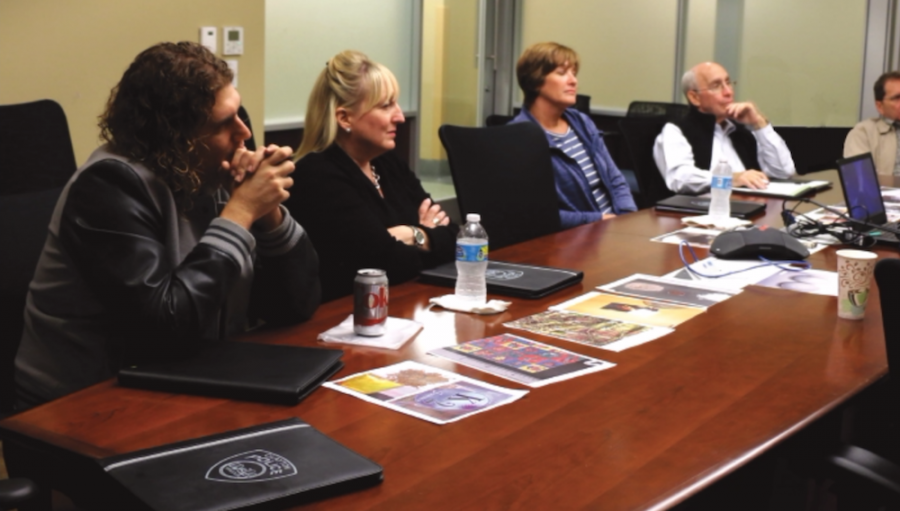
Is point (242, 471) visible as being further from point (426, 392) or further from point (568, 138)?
point (568, 138)

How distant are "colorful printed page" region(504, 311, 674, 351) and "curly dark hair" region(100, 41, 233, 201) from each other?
0.69 metres

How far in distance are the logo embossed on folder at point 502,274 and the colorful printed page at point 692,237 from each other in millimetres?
693

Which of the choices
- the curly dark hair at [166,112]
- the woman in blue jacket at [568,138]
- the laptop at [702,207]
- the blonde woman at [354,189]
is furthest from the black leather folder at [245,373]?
the woman in blue jacket at [568,138]

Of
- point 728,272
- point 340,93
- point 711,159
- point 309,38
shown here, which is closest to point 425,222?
point 340,93

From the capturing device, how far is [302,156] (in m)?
2.70

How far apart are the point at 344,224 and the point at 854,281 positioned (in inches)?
48.3

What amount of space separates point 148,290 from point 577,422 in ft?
2.49

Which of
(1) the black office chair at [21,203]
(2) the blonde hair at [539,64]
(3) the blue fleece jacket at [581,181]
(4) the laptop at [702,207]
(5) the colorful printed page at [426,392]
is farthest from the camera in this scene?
(2) the blonde hair at [539,64]

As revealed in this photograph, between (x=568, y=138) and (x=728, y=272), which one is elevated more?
(x=568, y=138)

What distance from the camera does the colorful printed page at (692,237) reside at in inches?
111

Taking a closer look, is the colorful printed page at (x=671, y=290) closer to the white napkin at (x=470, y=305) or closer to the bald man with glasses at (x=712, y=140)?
the white napkin at (x=470, y=305)

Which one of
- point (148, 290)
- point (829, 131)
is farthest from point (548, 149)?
point (829, 131)

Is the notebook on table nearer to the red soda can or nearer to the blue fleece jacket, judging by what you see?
the blue fleece jacket

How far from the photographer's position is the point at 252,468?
3.98 feet
